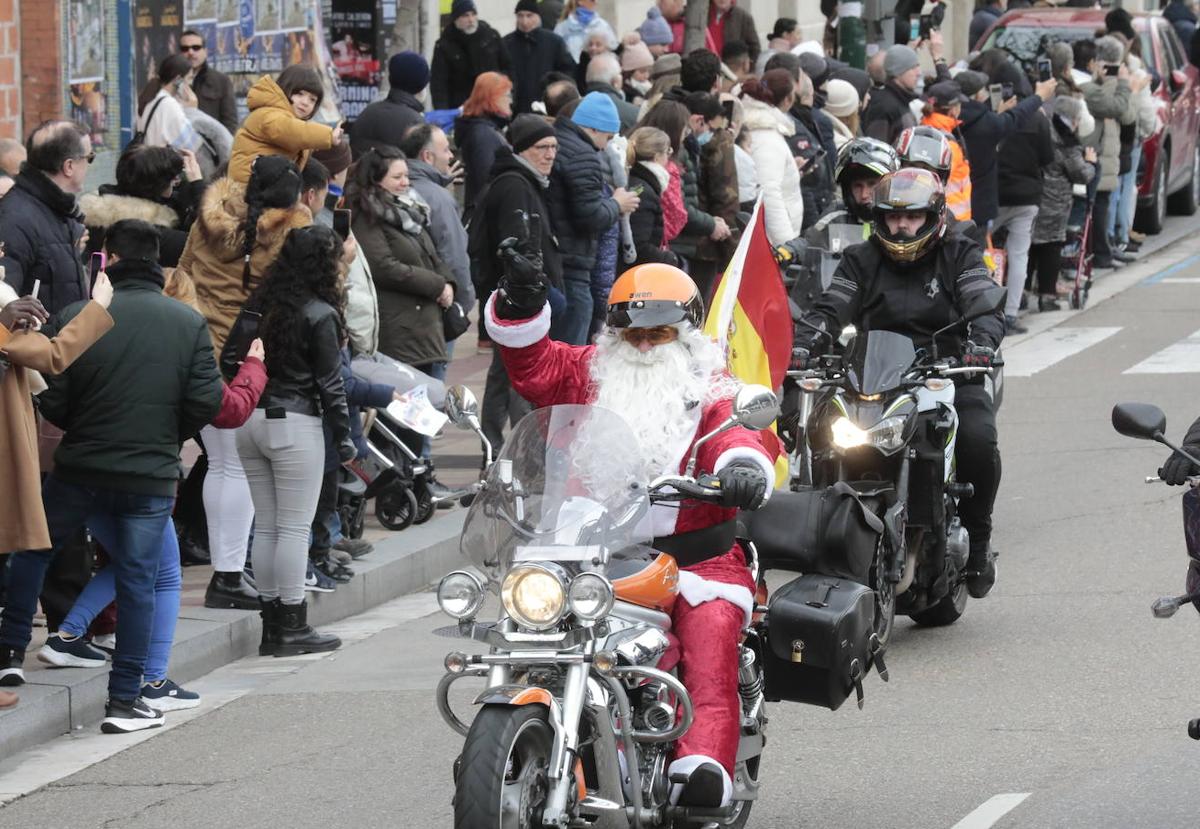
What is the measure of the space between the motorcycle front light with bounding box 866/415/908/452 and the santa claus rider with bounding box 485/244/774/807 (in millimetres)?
2168

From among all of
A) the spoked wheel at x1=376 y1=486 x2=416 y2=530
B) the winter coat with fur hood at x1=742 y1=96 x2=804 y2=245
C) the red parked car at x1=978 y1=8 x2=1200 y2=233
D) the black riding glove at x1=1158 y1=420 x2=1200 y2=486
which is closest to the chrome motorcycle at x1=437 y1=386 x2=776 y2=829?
the black riding glove at x1=1158 y1=420 x2=1200 y2=486

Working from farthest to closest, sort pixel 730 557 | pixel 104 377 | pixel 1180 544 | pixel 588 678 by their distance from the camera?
pixel 1180 544, pixel 104 377, pixel 730 557, pixel 588 678

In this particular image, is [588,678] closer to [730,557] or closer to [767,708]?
[730,557]

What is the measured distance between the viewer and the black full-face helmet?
9.10 m

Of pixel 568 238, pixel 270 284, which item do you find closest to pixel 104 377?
pixel 270 284

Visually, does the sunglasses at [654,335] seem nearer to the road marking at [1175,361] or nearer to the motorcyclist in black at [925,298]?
the motorcyclist in black at [925,298]

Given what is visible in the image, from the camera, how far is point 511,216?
1198 cm

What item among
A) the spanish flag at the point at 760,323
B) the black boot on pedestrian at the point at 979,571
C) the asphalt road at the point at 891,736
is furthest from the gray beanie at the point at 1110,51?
the black boot on pedestrian at the point at 979,571

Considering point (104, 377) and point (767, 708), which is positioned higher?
point (104, 377)

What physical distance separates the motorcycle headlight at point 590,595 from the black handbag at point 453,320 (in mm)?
6394

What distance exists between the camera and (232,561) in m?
9.45

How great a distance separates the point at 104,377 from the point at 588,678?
9.46 feet

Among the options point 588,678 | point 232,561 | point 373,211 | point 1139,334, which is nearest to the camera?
point 588,678

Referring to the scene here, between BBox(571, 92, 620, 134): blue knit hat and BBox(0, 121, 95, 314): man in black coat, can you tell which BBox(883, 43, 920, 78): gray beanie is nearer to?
BBox(571, 92, 620, 134): blue knit hat
